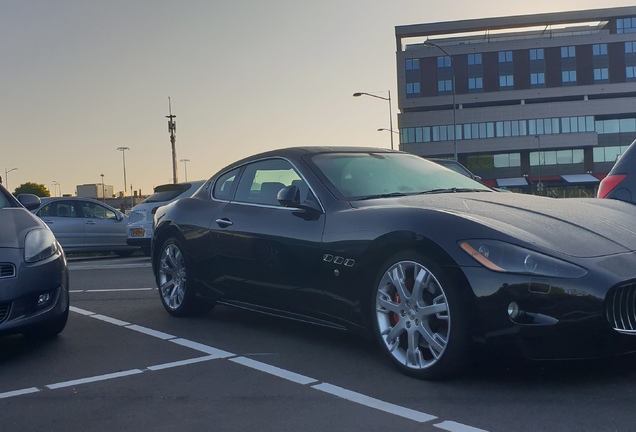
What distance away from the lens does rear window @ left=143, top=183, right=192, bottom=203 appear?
15.0m

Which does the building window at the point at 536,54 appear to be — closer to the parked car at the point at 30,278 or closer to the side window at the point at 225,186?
the side window at the point at 225,186

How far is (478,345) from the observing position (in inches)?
161

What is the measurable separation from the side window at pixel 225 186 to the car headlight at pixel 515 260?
2670 millimetres

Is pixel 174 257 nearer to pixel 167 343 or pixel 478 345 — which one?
pixel 167 343

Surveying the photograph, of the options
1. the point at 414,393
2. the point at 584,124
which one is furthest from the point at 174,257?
the point at 584,124

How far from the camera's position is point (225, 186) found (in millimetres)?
6516

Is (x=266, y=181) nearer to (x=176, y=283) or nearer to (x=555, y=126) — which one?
(x=176, y=283)

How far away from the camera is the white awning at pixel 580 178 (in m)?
74.8

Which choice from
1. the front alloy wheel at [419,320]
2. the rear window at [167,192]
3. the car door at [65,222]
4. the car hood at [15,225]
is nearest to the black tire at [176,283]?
the car hood at [15,225]

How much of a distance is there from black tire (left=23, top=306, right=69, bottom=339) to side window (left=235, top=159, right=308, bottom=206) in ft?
5.29

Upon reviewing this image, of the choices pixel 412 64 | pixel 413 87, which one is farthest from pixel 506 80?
pixel 412 64

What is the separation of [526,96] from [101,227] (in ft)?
218

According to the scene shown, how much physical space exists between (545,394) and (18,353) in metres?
3.71

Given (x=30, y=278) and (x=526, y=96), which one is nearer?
(x=30, y=278)
